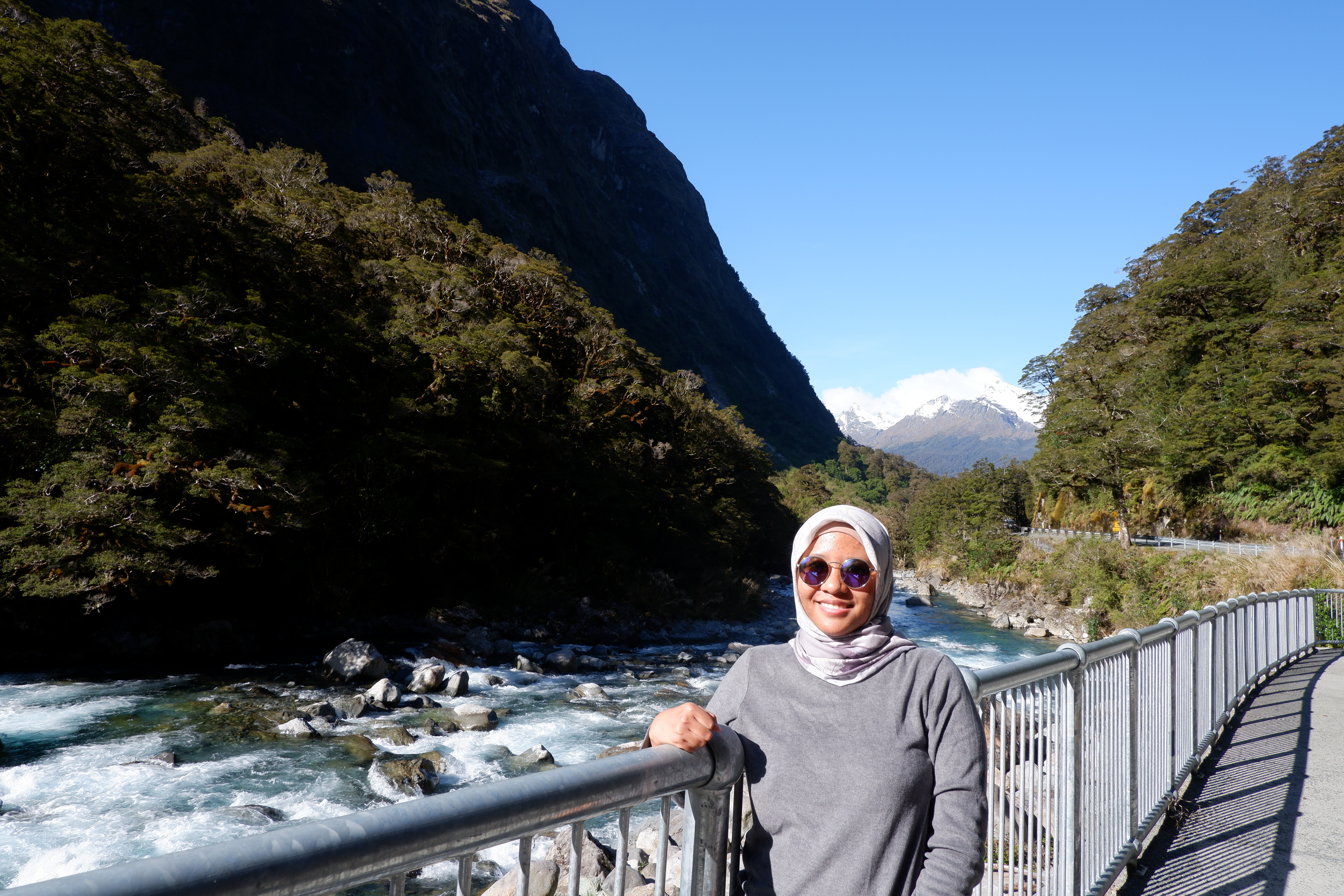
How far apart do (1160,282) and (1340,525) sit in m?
15.5

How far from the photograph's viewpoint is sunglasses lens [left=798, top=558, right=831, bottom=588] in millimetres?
2029

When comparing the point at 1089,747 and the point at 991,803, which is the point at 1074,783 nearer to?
the point at 1089,747

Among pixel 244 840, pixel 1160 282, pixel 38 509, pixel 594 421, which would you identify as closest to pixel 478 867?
pixel 244 840

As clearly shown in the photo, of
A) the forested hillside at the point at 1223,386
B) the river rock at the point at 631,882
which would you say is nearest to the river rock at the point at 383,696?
→ the river rock at the point at 631,882

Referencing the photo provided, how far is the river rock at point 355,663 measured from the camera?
13.8 m

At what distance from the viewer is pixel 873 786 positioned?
1.79 metres

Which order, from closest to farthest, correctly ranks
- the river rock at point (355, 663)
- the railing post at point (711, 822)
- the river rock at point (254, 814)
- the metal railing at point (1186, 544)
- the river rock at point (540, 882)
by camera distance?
the railing post at point (711, 822)
the river rock at point (540, 882)
the river rock at point (254, 814)
the river rock at point (355, 663)
the metal railing at point (1186, 544)

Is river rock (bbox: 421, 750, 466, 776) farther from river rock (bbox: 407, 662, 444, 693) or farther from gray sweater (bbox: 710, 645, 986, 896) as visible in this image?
gray sweater (bbox: 710, 645, 986, 896)

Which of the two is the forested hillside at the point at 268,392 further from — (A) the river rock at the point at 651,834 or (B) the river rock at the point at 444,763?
(A) the river rock at the point at 651,834

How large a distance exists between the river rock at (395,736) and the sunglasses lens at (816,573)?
10.1 meters

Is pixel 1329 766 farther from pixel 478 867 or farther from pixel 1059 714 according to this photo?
pixel 478 867

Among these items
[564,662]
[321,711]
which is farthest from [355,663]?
[564,662]

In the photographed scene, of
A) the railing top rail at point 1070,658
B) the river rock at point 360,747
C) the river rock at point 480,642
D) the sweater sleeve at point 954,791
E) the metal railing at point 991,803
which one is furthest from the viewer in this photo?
the river rock at point 480,642

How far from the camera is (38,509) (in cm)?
1231
